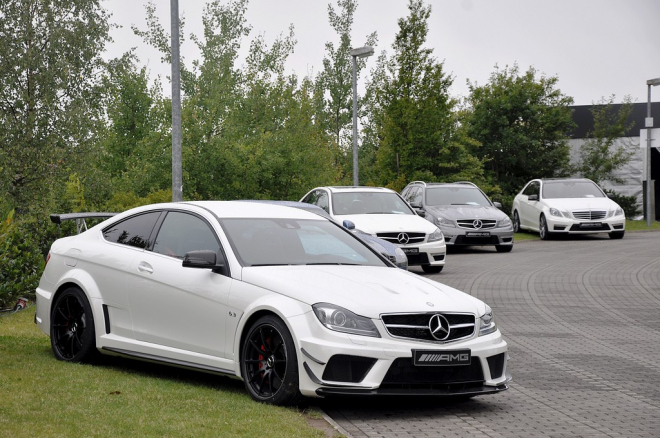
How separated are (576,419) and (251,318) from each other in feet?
7.94

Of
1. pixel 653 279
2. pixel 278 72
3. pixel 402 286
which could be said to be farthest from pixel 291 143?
pixel 402 286

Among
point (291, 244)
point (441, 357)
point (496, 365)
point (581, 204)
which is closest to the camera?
point (441, 357)

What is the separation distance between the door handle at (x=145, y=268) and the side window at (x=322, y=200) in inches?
470

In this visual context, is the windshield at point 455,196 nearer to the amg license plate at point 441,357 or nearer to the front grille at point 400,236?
the front grille at point 400,236

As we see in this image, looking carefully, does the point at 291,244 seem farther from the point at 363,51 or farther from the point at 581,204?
the point at 581,204

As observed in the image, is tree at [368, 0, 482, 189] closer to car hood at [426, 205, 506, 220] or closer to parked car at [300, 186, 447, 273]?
car hood at [426, 205, 506, 220]

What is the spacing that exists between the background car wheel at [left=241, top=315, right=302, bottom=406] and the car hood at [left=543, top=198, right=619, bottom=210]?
2335 cm

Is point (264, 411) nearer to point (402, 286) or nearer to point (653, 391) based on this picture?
point (402, 286)

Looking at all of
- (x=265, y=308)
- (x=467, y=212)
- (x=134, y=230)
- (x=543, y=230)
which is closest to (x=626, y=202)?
(x=543, y=230)

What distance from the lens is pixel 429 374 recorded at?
288 inches

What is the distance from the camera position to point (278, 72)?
37.5 meters

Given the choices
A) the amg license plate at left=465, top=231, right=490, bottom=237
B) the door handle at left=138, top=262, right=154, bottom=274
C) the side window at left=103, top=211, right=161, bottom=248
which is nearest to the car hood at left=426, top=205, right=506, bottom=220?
the amg license plate at left=465, top=231, right=490, bottom=237

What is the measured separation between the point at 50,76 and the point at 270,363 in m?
39.2

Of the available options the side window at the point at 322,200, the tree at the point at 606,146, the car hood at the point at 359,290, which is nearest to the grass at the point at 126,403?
the car hood at the point at 359,290
